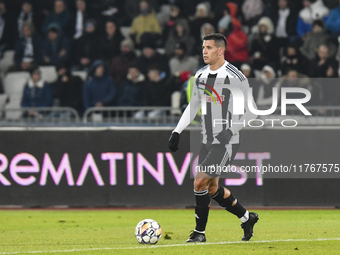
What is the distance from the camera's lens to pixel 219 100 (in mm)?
7344

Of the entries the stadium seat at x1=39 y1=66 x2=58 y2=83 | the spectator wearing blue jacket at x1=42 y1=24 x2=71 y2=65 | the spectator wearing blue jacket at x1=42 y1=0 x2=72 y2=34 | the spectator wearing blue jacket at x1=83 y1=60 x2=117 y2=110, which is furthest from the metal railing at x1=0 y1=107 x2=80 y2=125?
the spectator wearing blue jacket at x1=42 y1=0 x2=72 y2=34

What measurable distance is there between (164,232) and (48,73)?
8866 mm

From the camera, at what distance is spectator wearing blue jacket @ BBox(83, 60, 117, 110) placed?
15023mm

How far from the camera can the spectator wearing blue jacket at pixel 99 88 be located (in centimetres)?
1502

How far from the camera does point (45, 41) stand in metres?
17.4

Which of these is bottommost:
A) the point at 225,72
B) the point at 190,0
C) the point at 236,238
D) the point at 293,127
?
the point at 236,238

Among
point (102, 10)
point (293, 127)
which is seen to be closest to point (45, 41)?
point (102, 10)

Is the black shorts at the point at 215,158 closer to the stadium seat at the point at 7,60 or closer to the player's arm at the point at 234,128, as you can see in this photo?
the player's arm at the point at 234,128

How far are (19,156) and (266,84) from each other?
5.12 metres

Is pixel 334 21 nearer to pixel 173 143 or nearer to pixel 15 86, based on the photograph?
pixel 15 86

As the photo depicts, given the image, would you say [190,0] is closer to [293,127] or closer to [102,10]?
[102,10]

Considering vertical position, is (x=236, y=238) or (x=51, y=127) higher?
(x=51, y=127)

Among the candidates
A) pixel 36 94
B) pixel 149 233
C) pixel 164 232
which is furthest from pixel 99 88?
pixel 149 233

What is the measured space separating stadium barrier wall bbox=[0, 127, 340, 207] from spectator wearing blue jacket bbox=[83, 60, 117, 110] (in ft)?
11.8
